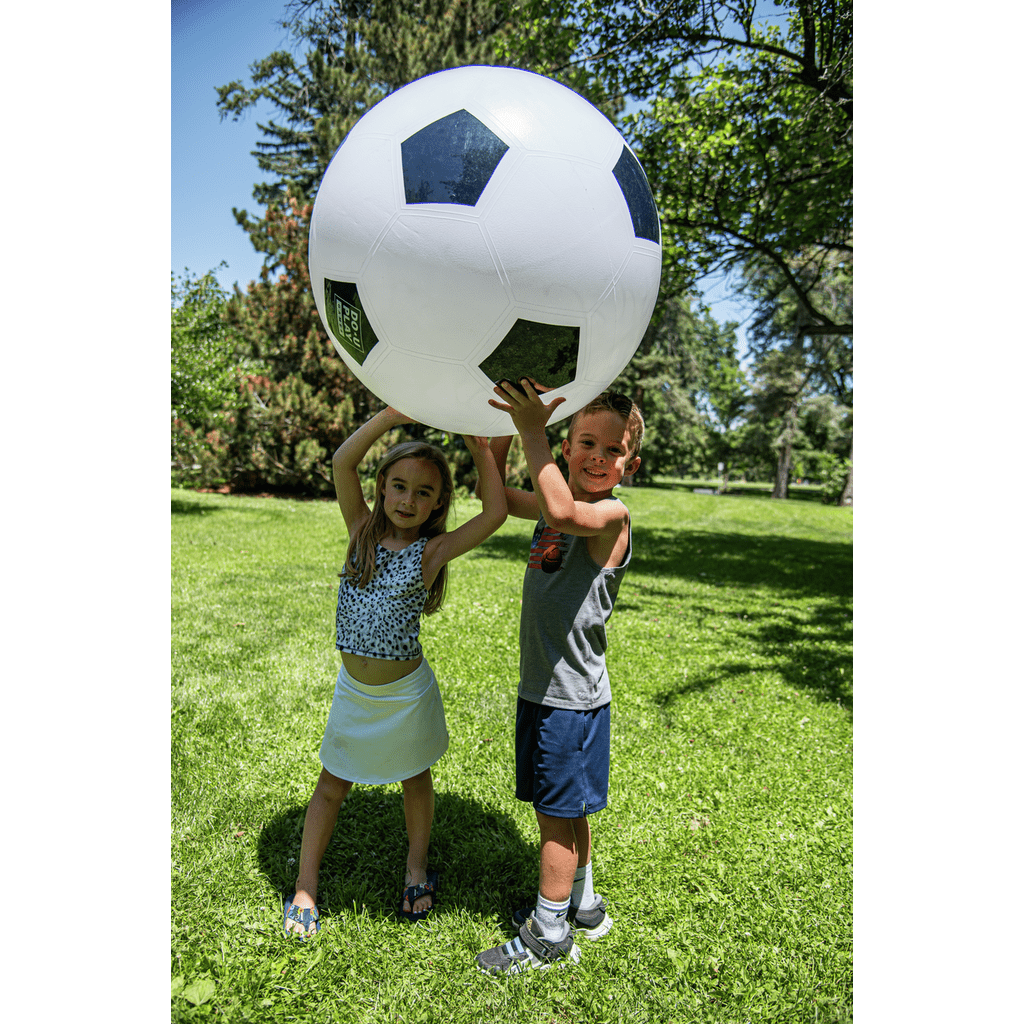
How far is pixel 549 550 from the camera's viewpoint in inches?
95.7

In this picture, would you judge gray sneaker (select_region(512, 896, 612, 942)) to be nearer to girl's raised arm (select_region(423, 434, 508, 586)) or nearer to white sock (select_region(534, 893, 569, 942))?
white sock (select_region(534, 893, 569, 942))

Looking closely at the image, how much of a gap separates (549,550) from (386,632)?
0.66 metres

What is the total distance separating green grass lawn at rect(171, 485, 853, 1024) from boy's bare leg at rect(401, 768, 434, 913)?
14 cm

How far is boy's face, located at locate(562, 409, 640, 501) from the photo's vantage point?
2342mm

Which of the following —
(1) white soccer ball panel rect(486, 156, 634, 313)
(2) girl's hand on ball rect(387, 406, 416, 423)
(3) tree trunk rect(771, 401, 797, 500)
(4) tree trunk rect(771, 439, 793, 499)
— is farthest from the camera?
(4) tree trunk rect(771, 439, 793, 499)

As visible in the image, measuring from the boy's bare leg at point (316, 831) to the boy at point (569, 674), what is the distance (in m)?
0.66

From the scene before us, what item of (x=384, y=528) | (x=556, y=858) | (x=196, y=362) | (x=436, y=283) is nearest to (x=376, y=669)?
(x=384, y=528)

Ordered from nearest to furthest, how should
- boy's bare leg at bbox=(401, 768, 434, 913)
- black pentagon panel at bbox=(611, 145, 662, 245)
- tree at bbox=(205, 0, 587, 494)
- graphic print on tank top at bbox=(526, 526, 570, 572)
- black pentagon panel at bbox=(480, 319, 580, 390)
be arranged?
black pentagon panel at bbox=(480, 319, 580, 390) → black pentagon panel at bbox=(611, 145, 662, 245) → graphic print on tank top at bbox=(526, 526, 570, 572) → boy's bare leg at bbox=(401, 768, 434, 913) → tree at bbox=(205, 0, 587, 494)

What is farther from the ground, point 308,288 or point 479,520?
Result: point 308,288

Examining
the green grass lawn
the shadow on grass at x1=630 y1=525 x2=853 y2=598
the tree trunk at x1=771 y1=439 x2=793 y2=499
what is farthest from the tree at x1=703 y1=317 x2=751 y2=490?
the green grass lawn

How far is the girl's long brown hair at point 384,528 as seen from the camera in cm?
256

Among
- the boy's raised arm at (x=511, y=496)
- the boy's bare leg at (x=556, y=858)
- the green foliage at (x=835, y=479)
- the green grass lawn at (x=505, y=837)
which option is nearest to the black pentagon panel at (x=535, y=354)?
the boy's raised arm at (x=511, y=496)

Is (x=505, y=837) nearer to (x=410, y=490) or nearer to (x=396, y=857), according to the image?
(x=396, y=857)

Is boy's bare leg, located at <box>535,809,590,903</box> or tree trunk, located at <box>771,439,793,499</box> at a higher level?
tree trunk, located at <box>771,439,793,499</box>
